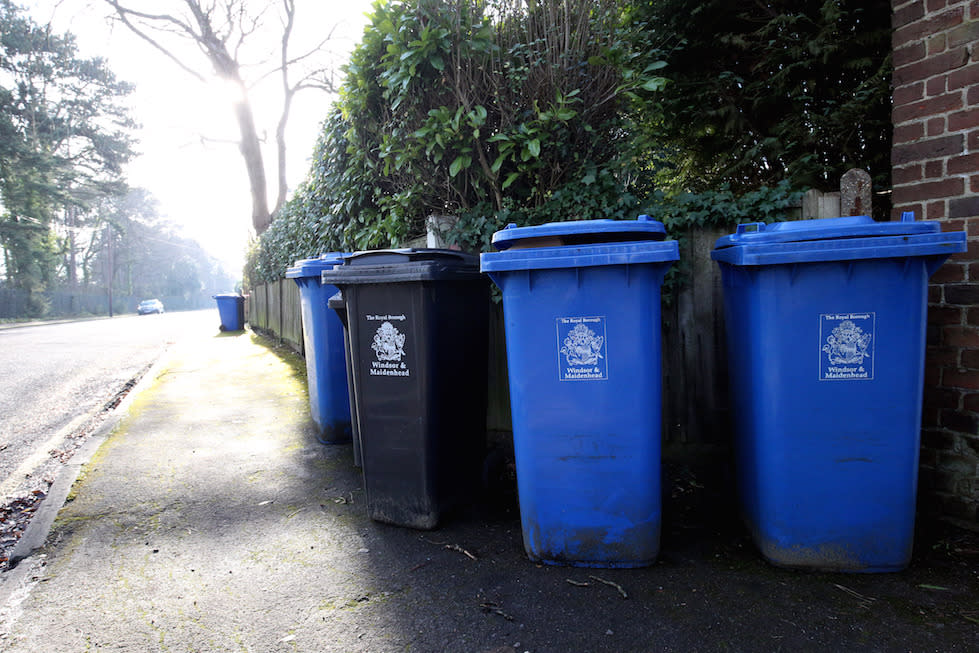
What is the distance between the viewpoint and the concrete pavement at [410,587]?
2.07m

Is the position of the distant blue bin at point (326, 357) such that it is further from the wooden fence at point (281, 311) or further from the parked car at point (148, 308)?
the parked car at point (148, 308)

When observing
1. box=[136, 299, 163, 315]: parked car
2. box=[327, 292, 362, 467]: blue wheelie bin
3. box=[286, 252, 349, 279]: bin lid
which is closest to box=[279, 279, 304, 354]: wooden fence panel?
box=[286, 252, 349, 279]: bin lid

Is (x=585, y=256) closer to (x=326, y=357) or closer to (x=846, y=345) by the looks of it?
(x=846, y=345)

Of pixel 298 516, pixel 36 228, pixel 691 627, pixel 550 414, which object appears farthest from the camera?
pixel 36 228

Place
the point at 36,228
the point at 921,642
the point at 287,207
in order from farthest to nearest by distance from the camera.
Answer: the point at 36,228 → the point at 287,207 → the point at 921,642

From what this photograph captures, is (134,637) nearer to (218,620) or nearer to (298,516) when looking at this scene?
(218,620)

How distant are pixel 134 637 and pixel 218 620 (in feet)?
0.92

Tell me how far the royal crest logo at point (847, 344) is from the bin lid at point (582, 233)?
82 cm

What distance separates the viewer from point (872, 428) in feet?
7.63

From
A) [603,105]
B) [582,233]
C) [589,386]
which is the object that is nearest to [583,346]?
[589,386]

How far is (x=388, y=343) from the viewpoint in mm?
2904

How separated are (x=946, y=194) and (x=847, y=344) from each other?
1079 millimetres

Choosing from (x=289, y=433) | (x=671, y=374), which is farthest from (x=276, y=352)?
(x=671, y=374)

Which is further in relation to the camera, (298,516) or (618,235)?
(298,516)
